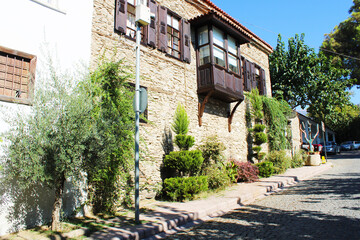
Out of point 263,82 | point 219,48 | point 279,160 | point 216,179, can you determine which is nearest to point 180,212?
point 216,179

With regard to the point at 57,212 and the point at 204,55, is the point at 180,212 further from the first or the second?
the point at 204,55

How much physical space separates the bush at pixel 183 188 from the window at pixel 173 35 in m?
5.20

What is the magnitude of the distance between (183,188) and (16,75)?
524 centimetres

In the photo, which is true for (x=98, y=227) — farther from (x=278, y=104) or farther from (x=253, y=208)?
(x=278, y=104)

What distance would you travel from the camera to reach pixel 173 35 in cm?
1012

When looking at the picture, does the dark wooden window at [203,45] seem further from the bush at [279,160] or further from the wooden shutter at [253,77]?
the bush at [279,160]

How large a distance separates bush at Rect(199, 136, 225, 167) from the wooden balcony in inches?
81.9

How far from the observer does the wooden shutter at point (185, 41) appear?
10.2m

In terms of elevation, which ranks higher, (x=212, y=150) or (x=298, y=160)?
(x=212, y=150)

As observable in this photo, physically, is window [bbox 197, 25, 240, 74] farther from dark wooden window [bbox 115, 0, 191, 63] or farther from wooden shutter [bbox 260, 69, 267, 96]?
wooden shutter [bbox 260, 69, 267, 96]

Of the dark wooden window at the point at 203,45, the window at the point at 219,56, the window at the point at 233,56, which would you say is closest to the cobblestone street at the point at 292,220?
the window at the point at 219,56

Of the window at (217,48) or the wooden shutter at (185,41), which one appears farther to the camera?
the window at (217,48)

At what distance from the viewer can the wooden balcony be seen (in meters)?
10.2

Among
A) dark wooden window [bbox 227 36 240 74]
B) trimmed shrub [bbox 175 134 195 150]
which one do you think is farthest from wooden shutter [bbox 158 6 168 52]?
dark wooden window [bbox 227 36 240 74]
